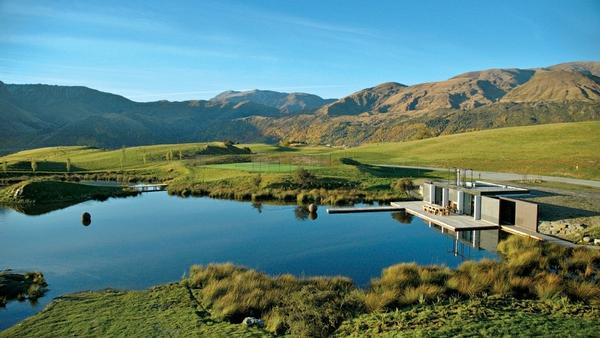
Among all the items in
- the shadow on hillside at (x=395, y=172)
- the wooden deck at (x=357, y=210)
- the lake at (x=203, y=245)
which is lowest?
the lake at (x=203, y=245)

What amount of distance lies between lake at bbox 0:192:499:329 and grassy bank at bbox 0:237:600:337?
165cm

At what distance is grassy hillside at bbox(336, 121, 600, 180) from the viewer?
43.1 metres

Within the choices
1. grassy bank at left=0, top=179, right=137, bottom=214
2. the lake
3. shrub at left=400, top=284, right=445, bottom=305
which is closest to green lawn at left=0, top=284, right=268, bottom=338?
the lake

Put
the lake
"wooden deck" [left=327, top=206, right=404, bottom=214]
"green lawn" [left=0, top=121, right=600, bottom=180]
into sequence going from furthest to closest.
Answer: "green lawn" [left=0, top=121, right=600, bottom=180] → "wooden deck" [left=327, top=206, right=404, bottom=214] → the lake

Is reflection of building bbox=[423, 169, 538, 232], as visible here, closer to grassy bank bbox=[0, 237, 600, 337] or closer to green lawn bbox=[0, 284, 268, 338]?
grassy bank bbox=[0, 237, 600, 337]

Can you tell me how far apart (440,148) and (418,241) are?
1756 inches

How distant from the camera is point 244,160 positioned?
2399 inches

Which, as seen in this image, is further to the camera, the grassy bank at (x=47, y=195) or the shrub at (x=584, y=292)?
the grassy bank at (x=47, y=195)

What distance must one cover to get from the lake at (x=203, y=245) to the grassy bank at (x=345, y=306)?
1.65 meters

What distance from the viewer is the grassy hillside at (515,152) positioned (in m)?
43.1

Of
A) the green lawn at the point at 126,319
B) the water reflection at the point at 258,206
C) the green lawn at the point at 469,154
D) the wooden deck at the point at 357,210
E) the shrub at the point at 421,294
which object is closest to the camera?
the green lawn at the point at 126,319

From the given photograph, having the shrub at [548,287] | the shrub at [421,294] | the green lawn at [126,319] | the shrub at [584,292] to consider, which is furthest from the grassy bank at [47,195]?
the shrub at [584,292]

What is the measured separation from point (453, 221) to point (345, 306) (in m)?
15.0

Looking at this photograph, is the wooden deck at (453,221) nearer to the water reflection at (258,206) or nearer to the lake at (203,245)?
Result: the lake at (203,245)
